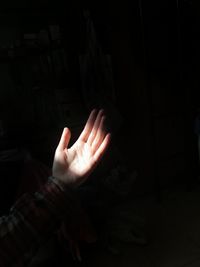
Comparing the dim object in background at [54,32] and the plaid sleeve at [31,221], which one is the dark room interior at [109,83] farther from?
the plaid sleeve at [31,221]

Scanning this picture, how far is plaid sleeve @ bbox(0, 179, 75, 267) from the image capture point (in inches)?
25.5

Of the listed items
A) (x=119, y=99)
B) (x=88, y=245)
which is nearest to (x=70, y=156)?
(x=88, y=245)

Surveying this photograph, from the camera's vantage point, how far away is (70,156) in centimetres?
78

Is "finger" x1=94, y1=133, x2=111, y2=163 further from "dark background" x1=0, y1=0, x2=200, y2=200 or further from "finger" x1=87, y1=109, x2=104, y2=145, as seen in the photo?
"dark background" x1=0, y1=0, x2=200, y2=200

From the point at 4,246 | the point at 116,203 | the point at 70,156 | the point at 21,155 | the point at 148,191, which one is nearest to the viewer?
the point at 4,246

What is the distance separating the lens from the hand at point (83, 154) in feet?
2.41

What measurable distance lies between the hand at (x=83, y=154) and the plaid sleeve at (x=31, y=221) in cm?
5

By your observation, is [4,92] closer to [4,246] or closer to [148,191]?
[148,191]

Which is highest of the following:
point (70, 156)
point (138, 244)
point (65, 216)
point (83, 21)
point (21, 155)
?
point (83, 21)

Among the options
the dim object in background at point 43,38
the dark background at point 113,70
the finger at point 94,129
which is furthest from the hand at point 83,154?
the dim object in background at point 43,38

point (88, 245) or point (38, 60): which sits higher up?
point (38, 60)

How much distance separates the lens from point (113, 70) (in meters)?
2.19

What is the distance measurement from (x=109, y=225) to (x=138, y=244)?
0.69 feet

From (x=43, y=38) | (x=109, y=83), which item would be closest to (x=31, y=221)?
(x=109, y=83)
